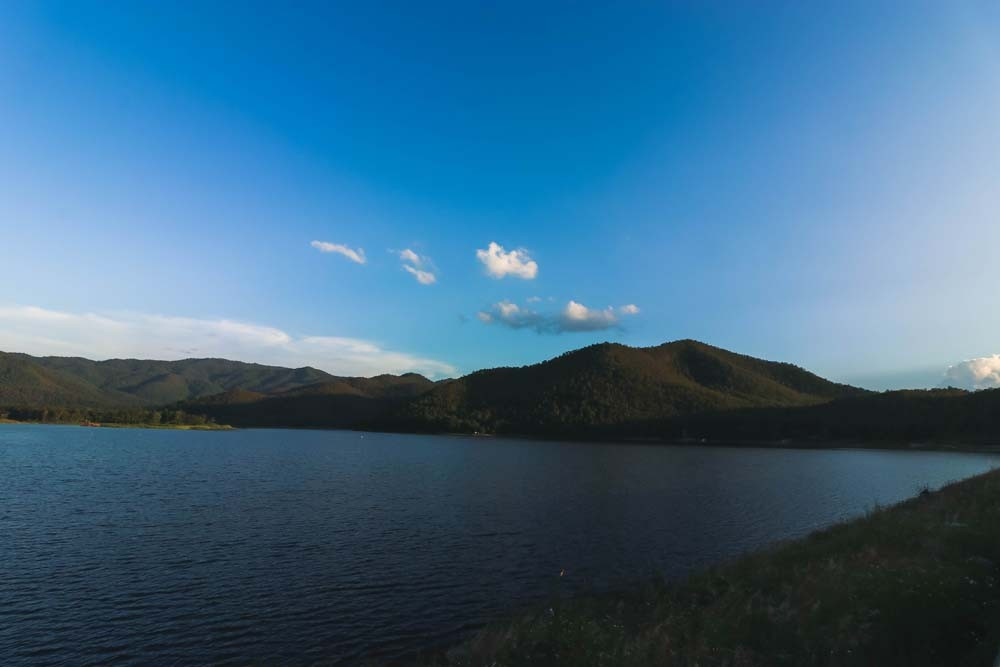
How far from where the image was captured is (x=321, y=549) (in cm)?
3872

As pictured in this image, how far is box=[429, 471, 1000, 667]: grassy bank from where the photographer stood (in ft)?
46.6

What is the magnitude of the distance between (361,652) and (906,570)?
73.2 feet

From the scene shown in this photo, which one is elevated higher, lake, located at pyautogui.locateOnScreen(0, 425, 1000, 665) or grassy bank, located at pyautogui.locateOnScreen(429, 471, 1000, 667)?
grassy bank, located at pyautogui.locateOnScreen(429, 471, 1000, 667)

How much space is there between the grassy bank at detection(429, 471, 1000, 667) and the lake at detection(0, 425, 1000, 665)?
6.11 m

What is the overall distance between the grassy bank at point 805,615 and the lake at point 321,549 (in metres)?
6.11

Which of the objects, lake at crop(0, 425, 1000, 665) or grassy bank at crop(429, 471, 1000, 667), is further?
lake at crop(0, 425, 1000, 665)

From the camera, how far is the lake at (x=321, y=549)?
80.3ft

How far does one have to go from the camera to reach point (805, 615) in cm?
1817

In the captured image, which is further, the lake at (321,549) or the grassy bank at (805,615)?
the lake at (321,549)

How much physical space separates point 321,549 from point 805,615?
31.9 meters

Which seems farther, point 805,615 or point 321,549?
point 321,549

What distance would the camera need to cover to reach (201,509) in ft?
170

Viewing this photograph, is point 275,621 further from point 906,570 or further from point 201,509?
point 201,509

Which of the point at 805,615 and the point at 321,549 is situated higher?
the point at 805,615
